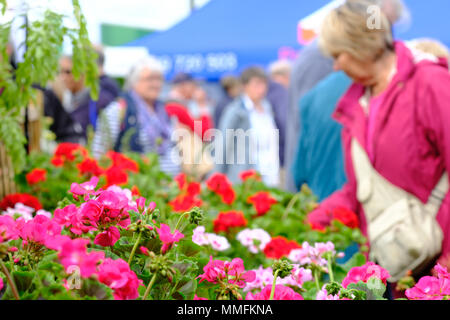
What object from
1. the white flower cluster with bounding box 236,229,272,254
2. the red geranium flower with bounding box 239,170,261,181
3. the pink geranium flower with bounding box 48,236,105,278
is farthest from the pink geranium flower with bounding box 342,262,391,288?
the red geranium flower with bounding box 239,170,261,181

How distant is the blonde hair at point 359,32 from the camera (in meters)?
2.67

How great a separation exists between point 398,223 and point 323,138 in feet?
3.67

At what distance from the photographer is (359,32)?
2.69 meters

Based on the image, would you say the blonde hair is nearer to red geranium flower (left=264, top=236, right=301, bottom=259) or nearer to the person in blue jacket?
the person in blue jacket

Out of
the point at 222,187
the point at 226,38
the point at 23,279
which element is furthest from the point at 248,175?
the point at 226,38

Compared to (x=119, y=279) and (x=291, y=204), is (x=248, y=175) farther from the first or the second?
(x=119, y=279)

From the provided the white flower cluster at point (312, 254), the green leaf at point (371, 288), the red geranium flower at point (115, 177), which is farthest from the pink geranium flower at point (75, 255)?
the red geranium flower at point (115, 177)

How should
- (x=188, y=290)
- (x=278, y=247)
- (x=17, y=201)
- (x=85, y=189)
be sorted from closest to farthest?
1. (x=188, y=290)
2. (x=85, y=189)
3. (x=278, y=247)
4. (x=17, y=201)

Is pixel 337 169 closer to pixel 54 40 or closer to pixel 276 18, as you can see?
pixel 54 40

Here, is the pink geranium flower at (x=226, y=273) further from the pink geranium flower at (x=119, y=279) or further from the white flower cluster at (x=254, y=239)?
the white flower cluster at (x=254, y=239)

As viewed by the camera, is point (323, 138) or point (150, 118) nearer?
point (323, 138)

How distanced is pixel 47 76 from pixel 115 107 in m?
2.86

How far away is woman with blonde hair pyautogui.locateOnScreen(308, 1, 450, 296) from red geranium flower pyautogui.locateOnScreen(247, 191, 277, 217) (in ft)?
0.72

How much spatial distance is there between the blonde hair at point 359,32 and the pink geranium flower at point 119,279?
78.1 inches
